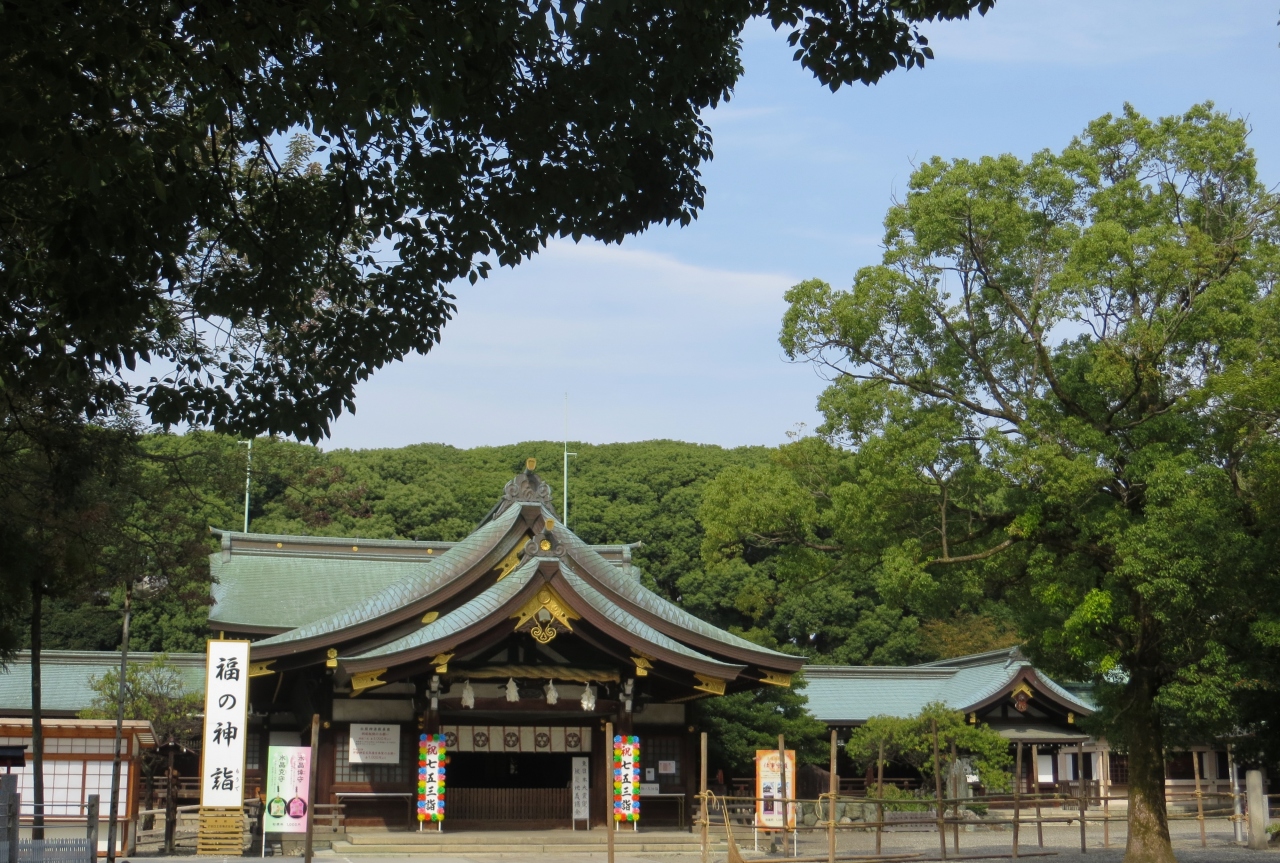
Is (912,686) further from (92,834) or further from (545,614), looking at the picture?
(92,834)

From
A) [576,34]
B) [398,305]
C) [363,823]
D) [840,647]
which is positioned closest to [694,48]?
[576,34]

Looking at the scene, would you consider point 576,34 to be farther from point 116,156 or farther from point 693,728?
point 693,728

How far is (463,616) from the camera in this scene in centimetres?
2256

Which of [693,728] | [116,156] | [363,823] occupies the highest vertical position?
[116,156]

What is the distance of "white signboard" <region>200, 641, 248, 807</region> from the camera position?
56.5 ft

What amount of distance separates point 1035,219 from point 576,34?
9.98 meters

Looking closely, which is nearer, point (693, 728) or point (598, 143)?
point (598, 143)

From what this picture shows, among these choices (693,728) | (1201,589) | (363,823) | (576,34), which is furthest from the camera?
(693,728)

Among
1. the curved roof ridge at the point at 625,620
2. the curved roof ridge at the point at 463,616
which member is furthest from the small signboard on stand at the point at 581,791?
the curved roof ridge at the point at 463,616

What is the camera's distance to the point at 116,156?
6.46m

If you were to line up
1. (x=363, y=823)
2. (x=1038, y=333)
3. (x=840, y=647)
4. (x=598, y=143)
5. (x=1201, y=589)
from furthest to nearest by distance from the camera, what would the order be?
(x=840, y=647) → (x=363, y=823) → (x=1038, y=333) → (x=1201, y=589) → (x=598, y=143)

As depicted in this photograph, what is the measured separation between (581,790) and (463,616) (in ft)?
13.5

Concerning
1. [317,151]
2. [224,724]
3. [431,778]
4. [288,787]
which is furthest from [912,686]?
[317,151]

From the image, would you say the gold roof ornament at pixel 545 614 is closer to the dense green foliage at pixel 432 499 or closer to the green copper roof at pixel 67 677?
the green copper roof at pixel 67 677
